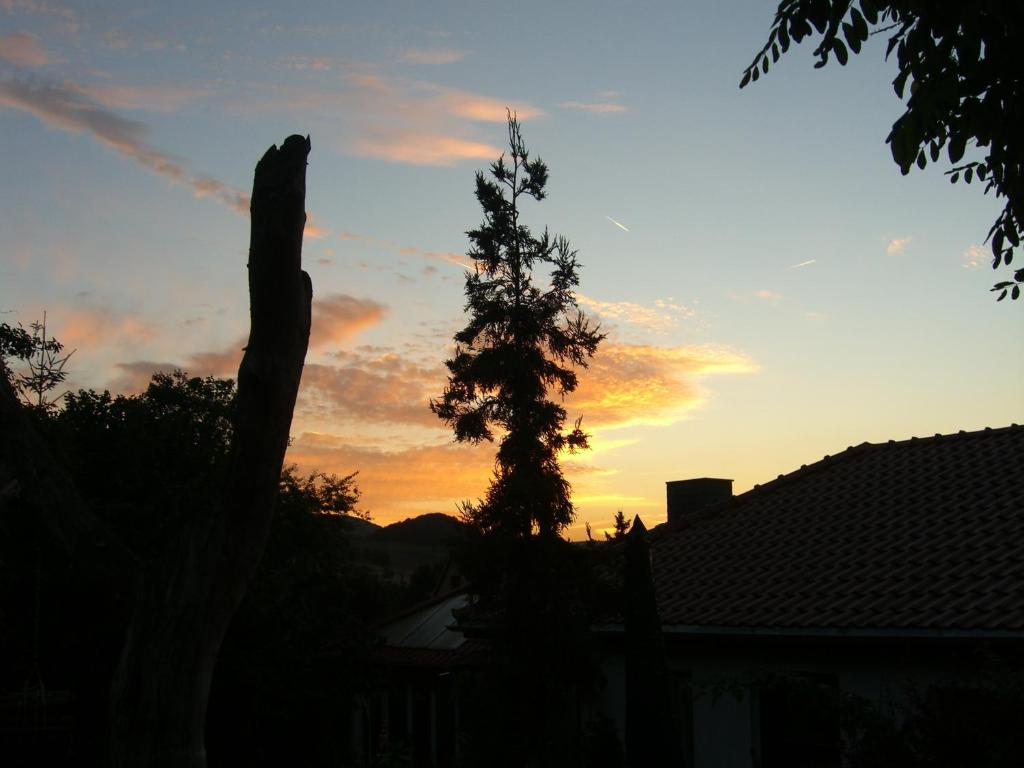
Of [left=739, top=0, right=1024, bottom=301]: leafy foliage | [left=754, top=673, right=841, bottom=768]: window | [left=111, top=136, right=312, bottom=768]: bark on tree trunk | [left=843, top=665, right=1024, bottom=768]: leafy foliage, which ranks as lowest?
[left=754, top=673, right=841, bottom=768]: window

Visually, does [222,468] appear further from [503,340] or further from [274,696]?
[274,696]

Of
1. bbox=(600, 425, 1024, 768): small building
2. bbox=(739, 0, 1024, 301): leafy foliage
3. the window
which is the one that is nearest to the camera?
bbox=(739, 0, 1024, 301): leafy foliage

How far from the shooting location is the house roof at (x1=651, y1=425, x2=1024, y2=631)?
12438 mm

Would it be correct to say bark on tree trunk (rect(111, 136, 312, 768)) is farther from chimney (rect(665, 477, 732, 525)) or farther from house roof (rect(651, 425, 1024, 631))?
chimney (rect(665, 477, 732, 525))

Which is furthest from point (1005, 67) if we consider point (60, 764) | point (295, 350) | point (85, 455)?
point (85, 455)

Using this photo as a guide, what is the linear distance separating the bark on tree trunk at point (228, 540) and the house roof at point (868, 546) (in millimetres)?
8570

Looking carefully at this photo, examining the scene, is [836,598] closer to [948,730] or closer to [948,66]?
[948,730]

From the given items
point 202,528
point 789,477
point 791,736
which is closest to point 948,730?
point 791,736

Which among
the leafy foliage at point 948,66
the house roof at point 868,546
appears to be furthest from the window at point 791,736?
the leafy foliage at point 948,66

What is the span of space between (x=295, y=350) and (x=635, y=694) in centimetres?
863

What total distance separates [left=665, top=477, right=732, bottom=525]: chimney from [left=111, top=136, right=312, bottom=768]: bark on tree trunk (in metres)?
19.0

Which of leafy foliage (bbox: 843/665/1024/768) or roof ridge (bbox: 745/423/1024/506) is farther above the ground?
roof ridge (bbox: 745/423/1024/506)

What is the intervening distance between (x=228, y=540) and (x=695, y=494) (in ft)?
63.5

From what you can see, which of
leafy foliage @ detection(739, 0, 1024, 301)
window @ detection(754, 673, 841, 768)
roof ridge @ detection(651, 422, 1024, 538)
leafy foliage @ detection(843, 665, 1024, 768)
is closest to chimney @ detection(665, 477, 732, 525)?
roof ridge @ detection(651, 422, 1024, 538)
